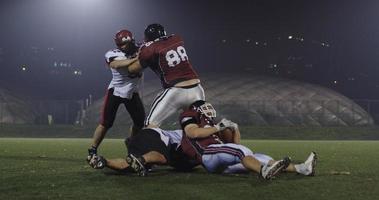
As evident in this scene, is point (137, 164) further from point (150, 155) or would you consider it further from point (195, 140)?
point (195, 140)

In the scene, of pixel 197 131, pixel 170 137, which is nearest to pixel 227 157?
pixel 197 131

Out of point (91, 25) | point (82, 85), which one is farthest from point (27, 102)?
point (82, 85)

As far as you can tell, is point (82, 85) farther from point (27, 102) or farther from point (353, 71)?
point (353, 71)

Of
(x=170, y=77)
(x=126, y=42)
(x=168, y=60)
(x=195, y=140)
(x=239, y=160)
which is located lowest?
(x=239, y=160)

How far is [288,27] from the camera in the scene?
59875mm

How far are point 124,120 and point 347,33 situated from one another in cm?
2717

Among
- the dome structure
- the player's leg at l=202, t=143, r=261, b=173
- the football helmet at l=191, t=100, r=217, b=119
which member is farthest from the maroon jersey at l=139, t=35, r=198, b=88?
the dome structure

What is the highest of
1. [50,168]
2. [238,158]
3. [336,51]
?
[238,158]

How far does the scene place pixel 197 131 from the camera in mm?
7543

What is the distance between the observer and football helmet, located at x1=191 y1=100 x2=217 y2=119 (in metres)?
7.88

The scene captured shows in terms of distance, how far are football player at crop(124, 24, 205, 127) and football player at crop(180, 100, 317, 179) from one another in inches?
11.2

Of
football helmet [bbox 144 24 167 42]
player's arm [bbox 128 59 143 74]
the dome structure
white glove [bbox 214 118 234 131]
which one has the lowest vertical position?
the dome structure

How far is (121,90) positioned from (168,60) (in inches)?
67.8

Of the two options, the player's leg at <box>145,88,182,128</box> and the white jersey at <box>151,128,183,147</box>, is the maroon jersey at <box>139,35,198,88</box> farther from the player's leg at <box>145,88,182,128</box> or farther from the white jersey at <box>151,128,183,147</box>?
the white jersey at <box>151,128,183,147</box>
